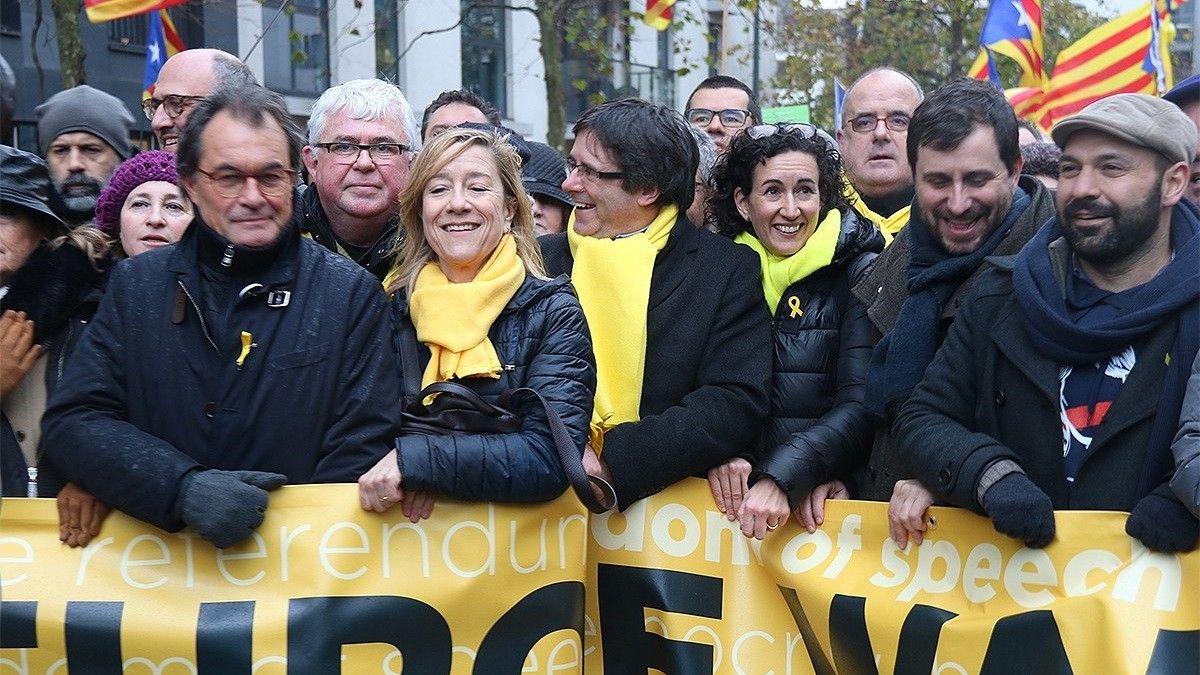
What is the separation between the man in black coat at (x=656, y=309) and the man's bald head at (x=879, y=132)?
1.43 m

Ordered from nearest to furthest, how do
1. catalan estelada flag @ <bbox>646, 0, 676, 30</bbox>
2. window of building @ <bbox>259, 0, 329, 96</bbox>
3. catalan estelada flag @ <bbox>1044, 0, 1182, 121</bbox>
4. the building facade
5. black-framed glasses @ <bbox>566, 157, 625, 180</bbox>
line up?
1. black-framed glasses @ <bbox>566, 157, 625, 180</bbox>
2. catalan estelada flag @ <bbox>1044, 0, 1182, 121</bbox>
3. catalan estelada flag @ <bbox>646, 0, 676, 30</bbox>
4. the building facade
5. window of building @ <bbox>259, 0, 329, 96</bbox>

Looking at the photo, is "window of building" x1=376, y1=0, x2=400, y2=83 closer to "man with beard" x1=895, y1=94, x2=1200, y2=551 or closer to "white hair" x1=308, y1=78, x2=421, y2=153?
"white hair" x1=308, y1=78, x2=421, y2=153

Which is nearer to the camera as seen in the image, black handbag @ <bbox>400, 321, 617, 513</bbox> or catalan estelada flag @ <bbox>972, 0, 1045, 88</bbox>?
black handbag @ <bbox>400, 321, 617, 513</bbox>

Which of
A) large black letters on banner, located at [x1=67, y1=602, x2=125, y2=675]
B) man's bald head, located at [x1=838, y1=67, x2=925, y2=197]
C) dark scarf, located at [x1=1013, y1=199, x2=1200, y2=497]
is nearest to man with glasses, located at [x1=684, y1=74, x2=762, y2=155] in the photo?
man's bald head, located at [x1=838, y1=67, x2=925, y2=197]

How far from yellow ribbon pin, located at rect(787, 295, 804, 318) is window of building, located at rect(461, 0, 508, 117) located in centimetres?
2003

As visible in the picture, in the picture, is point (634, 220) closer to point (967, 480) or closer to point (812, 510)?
point (812, 510)

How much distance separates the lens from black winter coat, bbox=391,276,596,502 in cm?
363

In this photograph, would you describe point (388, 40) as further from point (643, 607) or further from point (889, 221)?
point (643, 607)

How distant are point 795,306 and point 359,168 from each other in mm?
1447

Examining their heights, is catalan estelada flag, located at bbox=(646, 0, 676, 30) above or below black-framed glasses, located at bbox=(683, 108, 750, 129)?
above

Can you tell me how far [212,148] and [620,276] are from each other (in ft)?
4.08

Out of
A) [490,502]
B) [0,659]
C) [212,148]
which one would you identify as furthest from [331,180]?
[0,659]

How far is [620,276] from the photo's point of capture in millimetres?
4227

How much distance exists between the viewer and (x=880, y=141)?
567 cm
